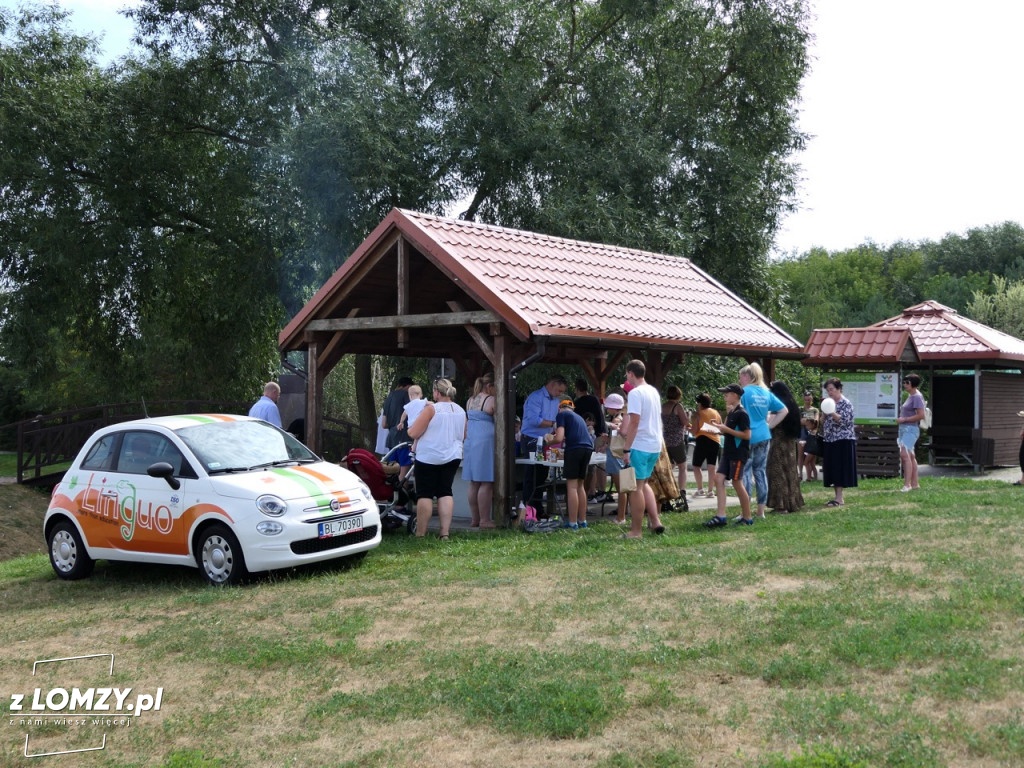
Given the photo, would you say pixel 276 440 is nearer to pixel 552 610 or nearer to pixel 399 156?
pixel 552 610

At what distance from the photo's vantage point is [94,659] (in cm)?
697

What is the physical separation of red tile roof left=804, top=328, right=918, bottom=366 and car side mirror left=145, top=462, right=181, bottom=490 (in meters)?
13.1

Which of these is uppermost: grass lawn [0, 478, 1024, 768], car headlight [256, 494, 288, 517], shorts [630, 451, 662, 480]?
shorts [630, 451, 662, 480]

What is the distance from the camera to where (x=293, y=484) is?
9.74m

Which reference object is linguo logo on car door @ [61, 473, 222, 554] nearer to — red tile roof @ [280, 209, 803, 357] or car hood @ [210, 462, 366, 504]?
car hood @ [210, 462, 366, 504]

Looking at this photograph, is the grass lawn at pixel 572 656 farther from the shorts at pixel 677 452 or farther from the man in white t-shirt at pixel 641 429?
the shorts at pixel 677 452

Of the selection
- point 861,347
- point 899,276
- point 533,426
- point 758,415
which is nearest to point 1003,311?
point 899,276

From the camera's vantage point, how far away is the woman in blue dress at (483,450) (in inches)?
499

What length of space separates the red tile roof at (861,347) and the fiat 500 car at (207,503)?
39.3 feet

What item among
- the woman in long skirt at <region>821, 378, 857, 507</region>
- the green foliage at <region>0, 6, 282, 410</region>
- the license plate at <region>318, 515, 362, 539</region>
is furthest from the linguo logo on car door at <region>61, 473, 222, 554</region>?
the green foliage at <region>0, 6, 282, 410</region>

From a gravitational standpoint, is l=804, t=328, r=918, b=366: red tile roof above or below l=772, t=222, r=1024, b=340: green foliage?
below

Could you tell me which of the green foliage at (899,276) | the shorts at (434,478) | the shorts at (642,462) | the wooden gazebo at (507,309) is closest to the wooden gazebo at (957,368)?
the wooden gazebo at (507,309)

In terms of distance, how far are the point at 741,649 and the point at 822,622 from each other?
0.76 meters

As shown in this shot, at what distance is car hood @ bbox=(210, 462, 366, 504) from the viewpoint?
9.46 meters
